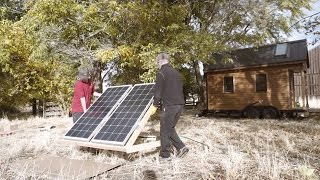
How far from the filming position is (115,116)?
7559mm

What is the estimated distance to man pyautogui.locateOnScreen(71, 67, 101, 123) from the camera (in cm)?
846

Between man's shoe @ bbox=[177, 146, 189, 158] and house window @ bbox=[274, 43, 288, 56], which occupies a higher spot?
house window @ bbox=[274, 43, 288, 56]

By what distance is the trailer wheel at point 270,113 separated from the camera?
1969cm

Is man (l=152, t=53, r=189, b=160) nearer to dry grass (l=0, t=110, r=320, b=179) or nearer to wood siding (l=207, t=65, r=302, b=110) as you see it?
dry grass (l=0, t=110, r=320, b=179)

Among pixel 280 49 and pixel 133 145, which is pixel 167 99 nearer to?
pixel 133 145

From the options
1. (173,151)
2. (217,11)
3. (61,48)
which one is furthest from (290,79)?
(173,151)

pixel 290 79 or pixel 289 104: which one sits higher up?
pixel 290 79

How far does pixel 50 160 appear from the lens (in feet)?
23.6

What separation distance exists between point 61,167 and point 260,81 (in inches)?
657

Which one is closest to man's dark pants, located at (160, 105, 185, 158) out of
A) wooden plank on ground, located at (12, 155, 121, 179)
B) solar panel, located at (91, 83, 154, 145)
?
solar panel, located at (91, 83, 154, 145)

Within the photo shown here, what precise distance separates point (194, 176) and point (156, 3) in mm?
7632

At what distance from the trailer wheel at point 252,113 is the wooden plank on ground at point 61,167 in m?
14.9

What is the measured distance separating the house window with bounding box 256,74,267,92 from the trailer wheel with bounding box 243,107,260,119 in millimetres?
1177

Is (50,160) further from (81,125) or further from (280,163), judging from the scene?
(280,163)
